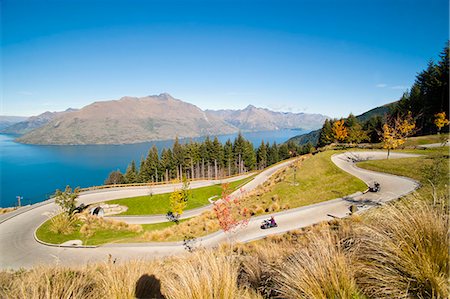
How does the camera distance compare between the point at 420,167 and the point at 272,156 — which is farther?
the point at 272,156

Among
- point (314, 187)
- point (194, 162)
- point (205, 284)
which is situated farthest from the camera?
point (194, 162)

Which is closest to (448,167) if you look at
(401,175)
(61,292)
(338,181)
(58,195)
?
(401,175)

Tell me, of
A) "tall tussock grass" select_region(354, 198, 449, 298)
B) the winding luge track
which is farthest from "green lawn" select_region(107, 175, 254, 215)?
"tall tussock grass" select_region(354, 198, 449, 298)

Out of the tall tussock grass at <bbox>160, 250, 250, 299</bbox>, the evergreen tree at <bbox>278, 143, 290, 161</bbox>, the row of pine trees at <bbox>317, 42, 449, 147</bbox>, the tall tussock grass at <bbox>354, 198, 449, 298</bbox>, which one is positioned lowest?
the evergreen tree at <bbox>278, 143, 290, 161</bbox>

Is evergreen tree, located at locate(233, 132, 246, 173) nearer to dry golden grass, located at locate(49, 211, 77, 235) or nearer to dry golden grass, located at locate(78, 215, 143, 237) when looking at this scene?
dry golden grass, located at locate(78, 215, 143, 237)

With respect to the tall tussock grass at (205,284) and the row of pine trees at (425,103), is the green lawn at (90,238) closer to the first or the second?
the tall tussock grass at (205,284)

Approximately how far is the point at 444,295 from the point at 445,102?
52737 mm

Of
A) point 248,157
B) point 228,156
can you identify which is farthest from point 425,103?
point 228,156

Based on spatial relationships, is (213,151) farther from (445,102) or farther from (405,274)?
(405,274)

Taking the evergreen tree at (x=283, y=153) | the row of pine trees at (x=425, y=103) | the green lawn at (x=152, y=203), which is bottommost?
the green lawn at (x=152, y=203)

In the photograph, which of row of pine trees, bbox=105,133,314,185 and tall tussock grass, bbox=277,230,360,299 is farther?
row of pine trees, bbox=105,133,314,185

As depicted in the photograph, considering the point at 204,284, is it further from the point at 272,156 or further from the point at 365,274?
the point at 272,156

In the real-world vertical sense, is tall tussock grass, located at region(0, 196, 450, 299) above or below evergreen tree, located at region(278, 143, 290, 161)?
above

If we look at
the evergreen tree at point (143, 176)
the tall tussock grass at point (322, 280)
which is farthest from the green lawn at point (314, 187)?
the evergreen tree at point (143, 176)
